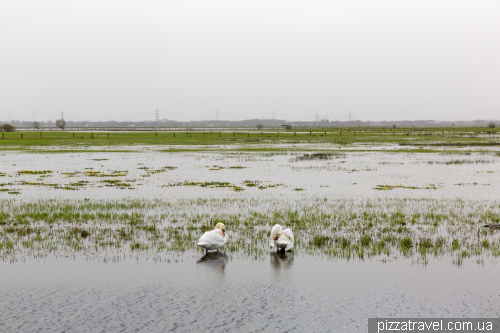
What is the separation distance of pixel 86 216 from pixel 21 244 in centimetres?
415

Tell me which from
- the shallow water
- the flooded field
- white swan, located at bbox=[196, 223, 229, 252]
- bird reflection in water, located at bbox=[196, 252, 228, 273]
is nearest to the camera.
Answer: the flooded field

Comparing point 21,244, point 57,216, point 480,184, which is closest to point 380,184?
point 480,184

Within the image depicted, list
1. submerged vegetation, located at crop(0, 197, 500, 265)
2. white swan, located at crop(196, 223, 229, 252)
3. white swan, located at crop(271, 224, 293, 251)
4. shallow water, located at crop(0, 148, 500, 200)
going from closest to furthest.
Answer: white swan, located at crop(196, 223, 229, 252)
white swan, located at crop(271, 224, 293, 251)
submerged vegetation, located at crop(0, 197, 500, 265)
shallow water, located at crop(0, 148, 500, 200)

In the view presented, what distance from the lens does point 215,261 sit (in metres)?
13.5

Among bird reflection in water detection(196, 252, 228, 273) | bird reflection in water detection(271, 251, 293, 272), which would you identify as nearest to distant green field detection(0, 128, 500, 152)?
bird reflection in water detection(271, 251, 293, 272)

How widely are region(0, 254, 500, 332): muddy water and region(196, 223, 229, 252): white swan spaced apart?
1.32 ft

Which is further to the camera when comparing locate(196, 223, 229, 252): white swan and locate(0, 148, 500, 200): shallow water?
locate(0, 148, 500, 200): shallow water

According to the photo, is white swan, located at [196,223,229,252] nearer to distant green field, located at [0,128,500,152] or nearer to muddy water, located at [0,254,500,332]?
muddy water, located at [0,254,500,332]

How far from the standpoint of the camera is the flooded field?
9977mm

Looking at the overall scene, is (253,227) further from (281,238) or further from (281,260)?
(281,260)

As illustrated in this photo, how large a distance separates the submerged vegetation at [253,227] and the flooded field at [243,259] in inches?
2.8

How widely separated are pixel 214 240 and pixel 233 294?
289 centimetres

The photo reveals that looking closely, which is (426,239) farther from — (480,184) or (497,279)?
(480,184)

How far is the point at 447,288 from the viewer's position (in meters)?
11.3
